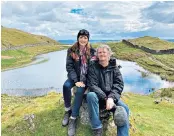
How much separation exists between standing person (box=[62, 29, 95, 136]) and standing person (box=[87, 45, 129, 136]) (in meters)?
0.42

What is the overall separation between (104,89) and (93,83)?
1.54ft

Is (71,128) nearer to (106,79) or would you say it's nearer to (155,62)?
(106,79)

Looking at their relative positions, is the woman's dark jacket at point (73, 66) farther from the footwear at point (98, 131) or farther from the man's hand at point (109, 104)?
the footwear at point (98, 131)

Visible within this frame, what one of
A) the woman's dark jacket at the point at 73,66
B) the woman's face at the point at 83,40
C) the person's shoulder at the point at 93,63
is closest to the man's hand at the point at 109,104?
the person's shoulder at the point at 93,63

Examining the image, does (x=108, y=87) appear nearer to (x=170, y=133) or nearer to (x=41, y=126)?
(x=41, y=126)

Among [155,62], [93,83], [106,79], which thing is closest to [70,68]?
[93,83]

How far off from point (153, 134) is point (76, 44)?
502cm

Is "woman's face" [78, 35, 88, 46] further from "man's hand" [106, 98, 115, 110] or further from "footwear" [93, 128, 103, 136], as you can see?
"footwear" [93, 128, 103, 136]

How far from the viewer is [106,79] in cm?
1173

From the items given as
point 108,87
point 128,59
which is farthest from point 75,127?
point 128,59

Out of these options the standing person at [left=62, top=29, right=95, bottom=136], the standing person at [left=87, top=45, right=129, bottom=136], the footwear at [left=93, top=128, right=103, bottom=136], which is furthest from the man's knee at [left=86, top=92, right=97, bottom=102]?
the footwear at [left=93, top=128, right=103, bottom=136]

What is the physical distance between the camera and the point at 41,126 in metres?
13.7

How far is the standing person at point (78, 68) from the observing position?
11992mm

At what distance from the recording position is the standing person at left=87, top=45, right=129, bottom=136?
11312 millimetres
